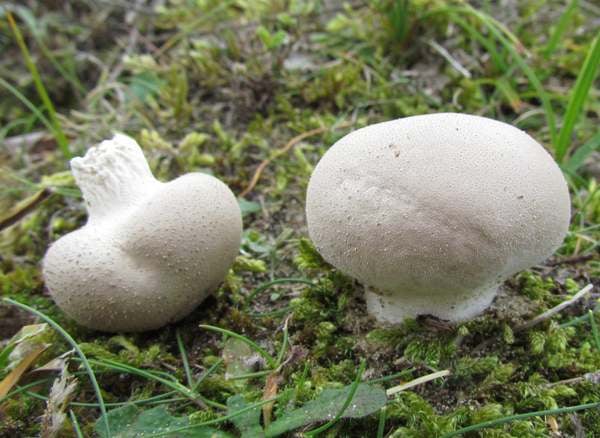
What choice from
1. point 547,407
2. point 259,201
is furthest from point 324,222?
point 259,201

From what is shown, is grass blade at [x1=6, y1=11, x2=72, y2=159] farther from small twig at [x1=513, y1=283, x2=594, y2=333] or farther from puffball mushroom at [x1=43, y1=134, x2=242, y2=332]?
small twig at [x1=513, y1=283, x2=594, y2=333]

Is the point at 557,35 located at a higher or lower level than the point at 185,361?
higher

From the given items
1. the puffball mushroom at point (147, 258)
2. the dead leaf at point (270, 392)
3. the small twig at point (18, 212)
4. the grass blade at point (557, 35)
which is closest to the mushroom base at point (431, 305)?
the dead leaf at point (270, 392)

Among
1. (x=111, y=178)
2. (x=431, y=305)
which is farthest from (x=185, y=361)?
(x=431, y=305)

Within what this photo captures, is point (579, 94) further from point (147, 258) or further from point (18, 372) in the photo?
point (18, 372)

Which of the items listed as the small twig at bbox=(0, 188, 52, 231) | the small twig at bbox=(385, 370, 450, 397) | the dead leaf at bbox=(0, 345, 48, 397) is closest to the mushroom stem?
the small twig at bbox=(0, 188, 52, 231)
